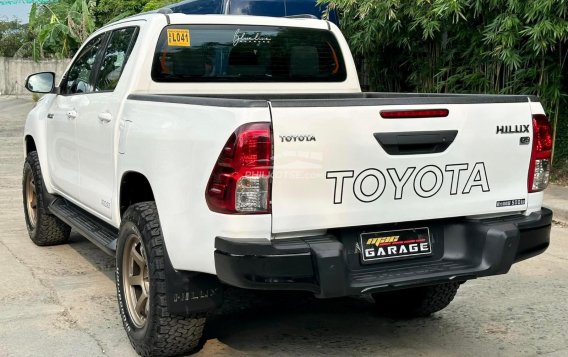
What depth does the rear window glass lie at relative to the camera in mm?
4773

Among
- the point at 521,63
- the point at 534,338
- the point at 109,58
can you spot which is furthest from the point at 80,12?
the point at 534,338

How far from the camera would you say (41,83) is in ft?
19.9

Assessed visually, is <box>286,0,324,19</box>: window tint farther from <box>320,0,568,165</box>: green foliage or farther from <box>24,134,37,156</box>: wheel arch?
<box>24,134,37,156</box>: wheel arch

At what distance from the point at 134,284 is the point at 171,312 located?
576mm

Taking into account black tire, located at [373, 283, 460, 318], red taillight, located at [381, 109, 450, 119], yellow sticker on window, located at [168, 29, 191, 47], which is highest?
yellow sticker on window, located at [168, 29, 191, 47]

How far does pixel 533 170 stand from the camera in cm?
400

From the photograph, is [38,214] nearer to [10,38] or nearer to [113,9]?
[113,9]

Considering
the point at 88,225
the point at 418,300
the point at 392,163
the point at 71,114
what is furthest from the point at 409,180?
the point at 71,114

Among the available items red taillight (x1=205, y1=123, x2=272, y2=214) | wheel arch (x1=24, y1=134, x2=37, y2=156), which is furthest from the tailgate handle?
wheel arch (x1=24, y1=134, x2=37, y2=156)

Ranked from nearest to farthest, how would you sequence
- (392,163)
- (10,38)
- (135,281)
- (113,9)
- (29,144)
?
1. (392,163)
2. (135,281)
3. (29,144)
4. (113,9)
5. (10,38)

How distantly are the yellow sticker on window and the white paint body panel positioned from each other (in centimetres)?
8

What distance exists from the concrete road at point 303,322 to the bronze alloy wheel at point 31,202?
0.71 metres

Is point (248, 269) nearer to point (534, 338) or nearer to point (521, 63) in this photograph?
point (534, 338)

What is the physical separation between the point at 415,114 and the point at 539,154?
87 cm
